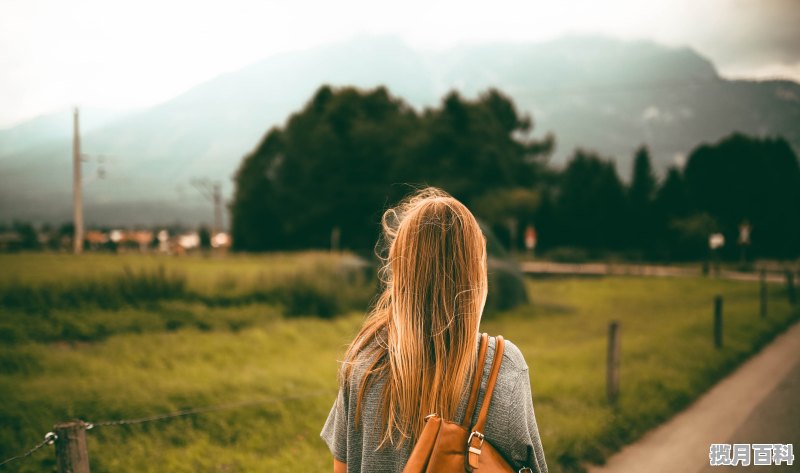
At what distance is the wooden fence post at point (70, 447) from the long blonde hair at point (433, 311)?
178 cm

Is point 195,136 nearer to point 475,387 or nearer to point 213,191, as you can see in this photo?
point 213,191

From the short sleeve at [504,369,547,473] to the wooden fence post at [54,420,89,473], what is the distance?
6.94 feet

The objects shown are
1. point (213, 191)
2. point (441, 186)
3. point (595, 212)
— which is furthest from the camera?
point (595, 212)

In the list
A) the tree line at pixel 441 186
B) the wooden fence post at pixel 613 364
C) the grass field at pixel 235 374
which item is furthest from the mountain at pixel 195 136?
the wooden fence post at pixel 613 364

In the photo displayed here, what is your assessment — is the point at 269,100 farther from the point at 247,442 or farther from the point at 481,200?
the point at 247,442

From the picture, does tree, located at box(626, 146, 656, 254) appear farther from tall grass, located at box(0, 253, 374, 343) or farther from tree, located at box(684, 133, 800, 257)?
tall grass, located at box(0, 253, 374, 343)

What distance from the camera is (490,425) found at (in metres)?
1.75

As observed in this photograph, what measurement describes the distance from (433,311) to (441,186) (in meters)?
42.8

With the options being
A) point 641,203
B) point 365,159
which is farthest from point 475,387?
point 641,203

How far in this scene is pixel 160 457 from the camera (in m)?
5.11

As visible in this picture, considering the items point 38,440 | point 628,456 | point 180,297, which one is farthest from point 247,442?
point 180,297

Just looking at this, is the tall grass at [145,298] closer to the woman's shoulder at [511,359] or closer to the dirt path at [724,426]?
the dirt path at [724,426]

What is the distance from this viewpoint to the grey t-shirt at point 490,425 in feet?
5.76

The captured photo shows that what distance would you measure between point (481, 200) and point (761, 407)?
4015 centimetres
